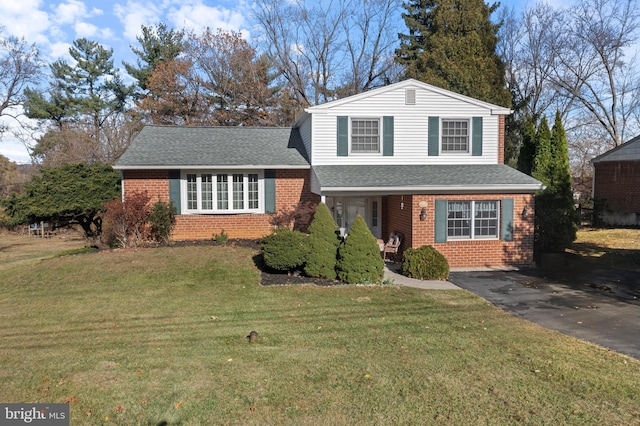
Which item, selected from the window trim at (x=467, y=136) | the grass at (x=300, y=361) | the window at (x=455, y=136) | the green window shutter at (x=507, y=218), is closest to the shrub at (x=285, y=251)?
the grass at (x=300, y=361)

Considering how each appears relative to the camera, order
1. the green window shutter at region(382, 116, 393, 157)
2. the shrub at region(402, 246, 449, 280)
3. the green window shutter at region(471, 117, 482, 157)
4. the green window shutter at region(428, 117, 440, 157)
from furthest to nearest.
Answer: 1. the green window shutter at region(471, 117, 482, 157)
2. the green window shutter at region(428, 117, 440, 157)
3. the green window shutter at region(382, 116, 393, 157)
4. the shrub at region(402, 246, 449, 280)

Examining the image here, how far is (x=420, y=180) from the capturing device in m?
13.5

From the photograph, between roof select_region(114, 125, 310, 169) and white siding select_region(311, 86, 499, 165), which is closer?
roof select_region(114, 125, 310, 169)

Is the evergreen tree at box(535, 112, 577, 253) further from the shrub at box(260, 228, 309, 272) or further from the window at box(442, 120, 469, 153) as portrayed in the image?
the shrub at box(260, 228, 309, 272)

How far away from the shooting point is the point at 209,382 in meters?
5.40

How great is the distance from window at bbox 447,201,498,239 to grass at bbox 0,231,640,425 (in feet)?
12.1

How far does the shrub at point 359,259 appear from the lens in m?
11.1

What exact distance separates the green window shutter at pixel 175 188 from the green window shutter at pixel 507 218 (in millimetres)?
10693

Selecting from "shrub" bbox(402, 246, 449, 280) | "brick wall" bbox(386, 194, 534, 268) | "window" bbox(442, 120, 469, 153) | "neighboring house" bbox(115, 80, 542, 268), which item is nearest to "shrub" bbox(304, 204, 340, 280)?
"shrub" bbox(402, 246, 449, 280)

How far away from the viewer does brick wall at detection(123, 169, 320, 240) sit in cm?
1515

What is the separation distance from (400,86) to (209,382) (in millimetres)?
12624

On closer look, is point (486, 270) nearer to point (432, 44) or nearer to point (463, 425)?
point (463, 425)

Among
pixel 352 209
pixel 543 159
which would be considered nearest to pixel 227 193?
pixel 352 209

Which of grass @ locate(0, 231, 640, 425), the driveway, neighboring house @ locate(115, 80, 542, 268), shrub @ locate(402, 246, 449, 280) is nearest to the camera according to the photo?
grass @ locate(0, 231, 640, 425)
